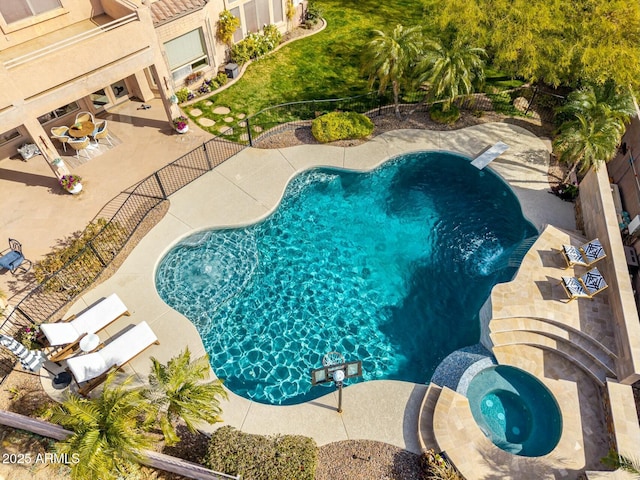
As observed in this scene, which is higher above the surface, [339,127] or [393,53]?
[393,53]

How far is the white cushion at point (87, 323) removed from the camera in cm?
1534

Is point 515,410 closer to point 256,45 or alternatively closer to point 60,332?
point 60,332

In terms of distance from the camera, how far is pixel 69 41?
59.4 feet

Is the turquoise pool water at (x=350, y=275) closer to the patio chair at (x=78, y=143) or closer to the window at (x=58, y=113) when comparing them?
the patio chair at (x=78, y=143)

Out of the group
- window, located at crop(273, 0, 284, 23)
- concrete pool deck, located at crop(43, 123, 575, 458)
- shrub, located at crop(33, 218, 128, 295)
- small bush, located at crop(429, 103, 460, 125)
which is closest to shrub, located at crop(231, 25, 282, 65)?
window, located at crop(273, 0, 284, 23)

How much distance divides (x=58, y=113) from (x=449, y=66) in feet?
71.5

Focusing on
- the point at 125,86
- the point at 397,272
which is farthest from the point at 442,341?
the point at 125,86

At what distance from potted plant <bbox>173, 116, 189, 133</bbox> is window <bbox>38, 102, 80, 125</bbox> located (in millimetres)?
5868

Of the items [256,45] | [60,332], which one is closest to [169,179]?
[60,332]

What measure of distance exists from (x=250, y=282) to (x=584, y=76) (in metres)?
20.6

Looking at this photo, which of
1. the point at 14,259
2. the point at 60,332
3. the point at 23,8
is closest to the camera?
the point at 60,332

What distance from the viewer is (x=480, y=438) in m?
14.1

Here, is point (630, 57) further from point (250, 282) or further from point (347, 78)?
point (250, 282)

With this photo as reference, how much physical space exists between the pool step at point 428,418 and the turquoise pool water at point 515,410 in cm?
140
